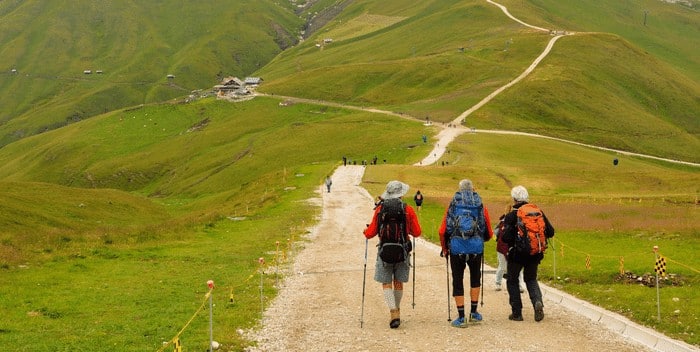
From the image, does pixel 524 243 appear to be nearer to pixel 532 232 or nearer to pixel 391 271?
pixel 532 232

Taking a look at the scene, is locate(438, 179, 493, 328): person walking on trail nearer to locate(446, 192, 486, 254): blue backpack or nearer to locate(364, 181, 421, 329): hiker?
locate(446, 192, 486, 254): blue backpack

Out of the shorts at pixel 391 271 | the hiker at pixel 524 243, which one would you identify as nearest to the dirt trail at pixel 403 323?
the hiker at pixel 524 243

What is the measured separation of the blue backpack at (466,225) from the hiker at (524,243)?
0.89 metres

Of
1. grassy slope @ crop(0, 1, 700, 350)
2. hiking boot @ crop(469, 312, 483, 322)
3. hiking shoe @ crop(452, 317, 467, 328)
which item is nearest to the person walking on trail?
hiking shoe @ crop(452, 317, 467, 328)

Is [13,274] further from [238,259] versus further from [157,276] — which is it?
[238,259]

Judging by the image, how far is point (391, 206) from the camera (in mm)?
15922

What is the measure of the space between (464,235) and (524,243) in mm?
1589

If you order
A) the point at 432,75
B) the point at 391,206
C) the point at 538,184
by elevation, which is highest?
the point at 432,75

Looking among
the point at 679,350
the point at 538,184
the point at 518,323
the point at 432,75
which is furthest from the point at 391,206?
the point at 432,75

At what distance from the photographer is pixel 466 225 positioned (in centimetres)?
1602

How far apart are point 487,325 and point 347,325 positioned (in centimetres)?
359

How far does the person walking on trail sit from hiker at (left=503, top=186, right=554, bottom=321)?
71cm

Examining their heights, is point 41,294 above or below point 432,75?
below

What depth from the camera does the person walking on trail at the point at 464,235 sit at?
16.0 metres
